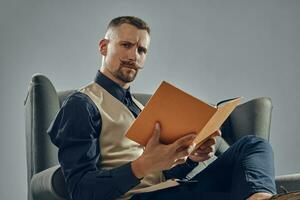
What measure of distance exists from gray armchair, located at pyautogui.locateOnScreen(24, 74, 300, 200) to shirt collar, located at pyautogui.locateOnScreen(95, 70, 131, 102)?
0.80ft

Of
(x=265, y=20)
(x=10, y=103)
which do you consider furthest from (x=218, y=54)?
(x=10, y=103)

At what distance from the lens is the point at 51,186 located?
1404mm

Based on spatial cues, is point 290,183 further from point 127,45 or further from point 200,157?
point 127,45

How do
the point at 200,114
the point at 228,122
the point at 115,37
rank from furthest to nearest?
the point at 228,122 < the point at 115,37 < the point at 200,114

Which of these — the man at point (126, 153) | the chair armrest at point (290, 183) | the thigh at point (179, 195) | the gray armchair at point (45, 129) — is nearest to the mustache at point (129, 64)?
the man at point (126, 153)

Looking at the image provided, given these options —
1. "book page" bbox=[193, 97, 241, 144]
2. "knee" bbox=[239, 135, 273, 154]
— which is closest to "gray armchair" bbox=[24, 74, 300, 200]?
"knee" bbox=[239, 135, 273, 154]

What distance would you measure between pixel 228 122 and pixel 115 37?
670mm

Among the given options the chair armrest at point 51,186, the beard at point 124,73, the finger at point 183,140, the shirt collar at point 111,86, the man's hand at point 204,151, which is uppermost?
the beard at point 124,73

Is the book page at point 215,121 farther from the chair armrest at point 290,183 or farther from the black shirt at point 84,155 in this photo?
the chair armrest at point 290,183

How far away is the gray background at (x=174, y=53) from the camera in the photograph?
240cm

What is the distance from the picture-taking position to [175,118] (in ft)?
4.52

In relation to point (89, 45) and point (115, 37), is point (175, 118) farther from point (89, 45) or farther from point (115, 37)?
point (89, 45)

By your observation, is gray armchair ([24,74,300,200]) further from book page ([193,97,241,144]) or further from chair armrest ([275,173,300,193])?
book page ([193,97,241,144])

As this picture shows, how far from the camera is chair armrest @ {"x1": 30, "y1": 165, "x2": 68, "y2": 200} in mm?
1412
